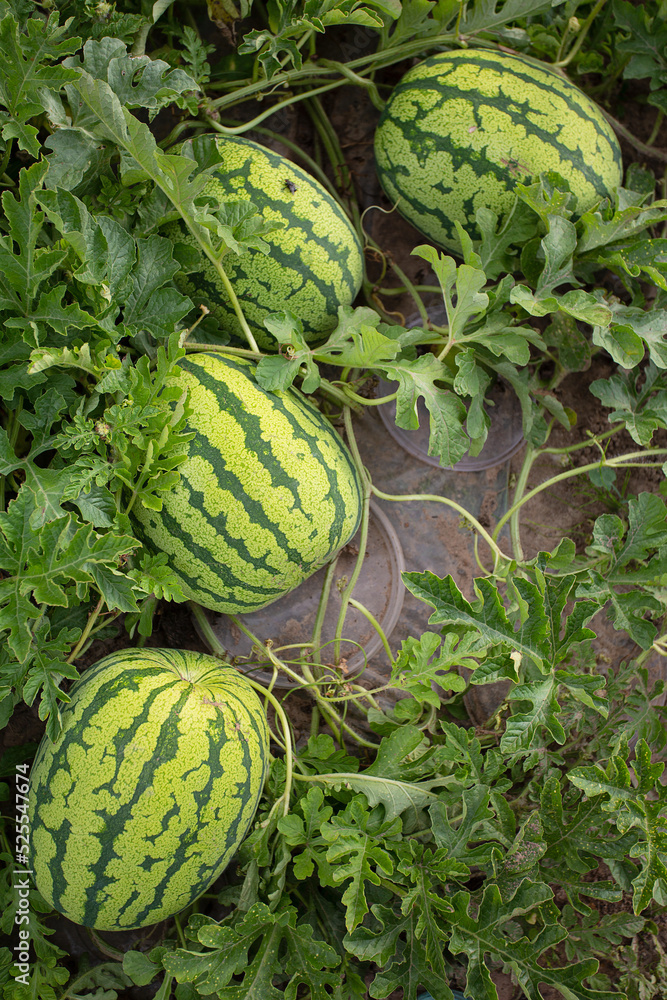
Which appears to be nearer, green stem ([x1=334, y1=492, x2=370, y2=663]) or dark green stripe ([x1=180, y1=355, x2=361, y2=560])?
dark green stripe ([x1=180, y1=355, x2=361, y2=560])

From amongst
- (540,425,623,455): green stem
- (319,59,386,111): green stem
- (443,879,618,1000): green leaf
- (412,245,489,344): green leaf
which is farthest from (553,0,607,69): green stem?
(443,879,618,1000): green leaf

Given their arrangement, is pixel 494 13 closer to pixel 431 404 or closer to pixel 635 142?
pixel 635 142

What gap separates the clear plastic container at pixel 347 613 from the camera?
200 centimetres

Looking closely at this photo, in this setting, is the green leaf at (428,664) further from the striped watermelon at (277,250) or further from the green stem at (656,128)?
the green stem at (656,128)

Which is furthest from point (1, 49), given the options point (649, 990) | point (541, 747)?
point (649, 990)

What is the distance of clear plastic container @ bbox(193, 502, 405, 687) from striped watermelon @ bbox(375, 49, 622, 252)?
36.3 inches

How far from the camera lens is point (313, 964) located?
145cm

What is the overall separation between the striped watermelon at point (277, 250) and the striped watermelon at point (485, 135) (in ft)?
0.80

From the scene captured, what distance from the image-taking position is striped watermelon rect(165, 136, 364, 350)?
1.57 meters

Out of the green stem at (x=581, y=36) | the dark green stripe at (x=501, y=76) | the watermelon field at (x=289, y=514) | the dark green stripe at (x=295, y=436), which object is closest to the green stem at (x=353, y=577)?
the watermelon field at (x=289, y=514)

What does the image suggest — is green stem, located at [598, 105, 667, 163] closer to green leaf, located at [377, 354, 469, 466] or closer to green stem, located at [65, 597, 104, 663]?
green leaf, located at [377, 354, 469, 466]

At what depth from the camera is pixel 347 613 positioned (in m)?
2.08

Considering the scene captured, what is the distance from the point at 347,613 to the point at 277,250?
1.08 meters

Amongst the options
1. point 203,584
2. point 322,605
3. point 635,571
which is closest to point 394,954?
point 322,605
